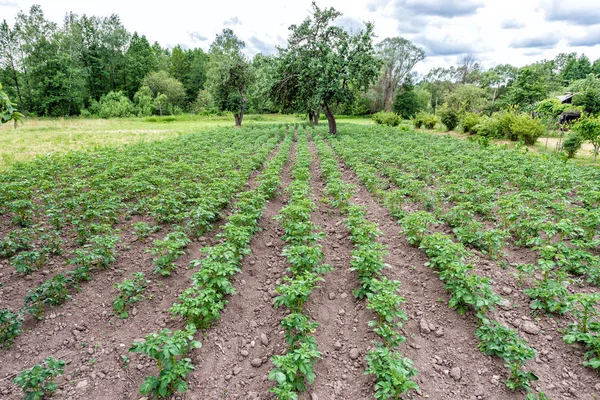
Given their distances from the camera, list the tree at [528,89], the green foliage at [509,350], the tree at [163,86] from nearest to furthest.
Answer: the green foliage at [509,350], the tree at [528,89], the tree at [163,86]

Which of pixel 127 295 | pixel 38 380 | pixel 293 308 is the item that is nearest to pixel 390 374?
pixel 293 308

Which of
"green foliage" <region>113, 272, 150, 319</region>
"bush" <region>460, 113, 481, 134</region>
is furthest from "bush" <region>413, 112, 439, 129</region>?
"green foliage" <region>113, 272, 150, 319</region>

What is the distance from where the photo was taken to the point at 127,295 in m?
5.05

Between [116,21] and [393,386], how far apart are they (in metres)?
82.3

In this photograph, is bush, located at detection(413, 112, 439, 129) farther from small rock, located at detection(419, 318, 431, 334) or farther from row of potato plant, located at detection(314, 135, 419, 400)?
small rock, located at detection(419, 318, 431, 334)

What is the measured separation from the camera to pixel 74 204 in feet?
26.3

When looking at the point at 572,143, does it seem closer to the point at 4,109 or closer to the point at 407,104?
the point at 4,109

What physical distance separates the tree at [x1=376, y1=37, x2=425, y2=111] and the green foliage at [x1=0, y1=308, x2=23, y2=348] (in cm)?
7314

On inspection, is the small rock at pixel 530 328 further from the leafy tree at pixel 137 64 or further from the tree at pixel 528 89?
the leafy tree at pixel 137 64

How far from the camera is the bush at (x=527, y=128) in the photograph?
22.8 m

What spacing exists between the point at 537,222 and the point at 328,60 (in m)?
19.6

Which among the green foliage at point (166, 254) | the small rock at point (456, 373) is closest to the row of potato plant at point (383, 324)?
the small rock at point (456, 373)

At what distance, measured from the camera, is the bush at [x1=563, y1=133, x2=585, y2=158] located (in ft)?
58.1

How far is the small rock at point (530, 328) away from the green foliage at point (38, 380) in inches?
239
